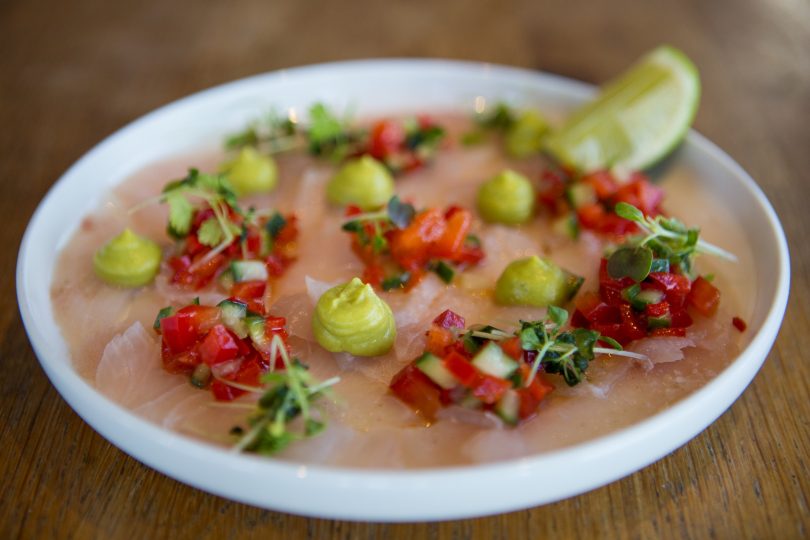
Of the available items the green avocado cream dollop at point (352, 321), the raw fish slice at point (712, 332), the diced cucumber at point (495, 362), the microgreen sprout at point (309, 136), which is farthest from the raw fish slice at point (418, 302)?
the microgreen sprout at point (309, 136)

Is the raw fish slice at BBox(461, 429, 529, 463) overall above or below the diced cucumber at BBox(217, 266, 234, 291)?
above

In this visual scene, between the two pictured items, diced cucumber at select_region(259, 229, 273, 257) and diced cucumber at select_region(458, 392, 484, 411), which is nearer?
diced cucumber at select_region(458, 392, 484, 411)

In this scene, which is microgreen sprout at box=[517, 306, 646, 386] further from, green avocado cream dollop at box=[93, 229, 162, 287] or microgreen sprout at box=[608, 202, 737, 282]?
green avocado cream dollop at box=[93, 229, 162, 287]

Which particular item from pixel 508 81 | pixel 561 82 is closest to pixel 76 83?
pixel 508 81

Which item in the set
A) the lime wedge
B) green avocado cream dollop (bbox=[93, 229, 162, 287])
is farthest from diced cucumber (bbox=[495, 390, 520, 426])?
the lime wedge

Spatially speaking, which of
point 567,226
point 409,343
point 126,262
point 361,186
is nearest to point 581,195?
point 567,226

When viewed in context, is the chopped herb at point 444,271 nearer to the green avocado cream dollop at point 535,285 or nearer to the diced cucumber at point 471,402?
the green avocado cream dollop at point 535,285
